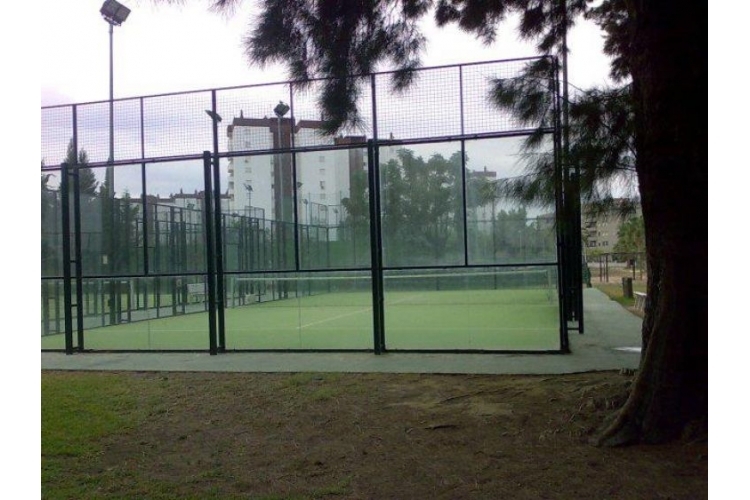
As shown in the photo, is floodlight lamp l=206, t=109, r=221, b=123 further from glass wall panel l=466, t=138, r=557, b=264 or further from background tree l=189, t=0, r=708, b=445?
background tree l=189, t=0, r=708, b=445

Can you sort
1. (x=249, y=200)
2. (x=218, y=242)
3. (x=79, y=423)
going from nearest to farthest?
(x=79, y=423) < (x=218, y=242) < (x=249, y=200)

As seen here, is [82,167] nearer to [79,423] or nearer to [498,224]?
[79,423]

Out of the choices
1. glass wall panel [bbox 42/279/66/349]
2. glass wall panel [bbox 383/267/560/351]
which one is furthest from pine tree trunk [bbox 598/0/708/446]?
glass wall panel [bbox 42/279/66/349]

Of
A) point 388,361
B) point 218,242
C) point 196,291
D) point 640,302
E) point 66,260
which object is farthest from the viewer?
point 640,302

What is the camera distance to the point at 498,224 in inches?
390

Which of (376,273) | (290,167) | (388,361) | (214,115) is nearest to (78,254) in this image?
(214,115)

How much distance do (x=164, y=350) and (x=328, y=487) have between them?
25.0ft

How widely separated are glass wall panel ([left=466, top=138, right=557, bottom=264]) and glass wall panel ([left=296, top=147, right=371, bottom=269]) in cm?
168

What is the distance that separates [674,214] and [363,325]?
24.0 feet

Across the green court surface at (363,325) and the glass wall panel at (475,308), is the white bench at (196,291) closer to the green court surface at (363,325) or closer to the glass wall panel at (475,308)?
the green court surface at (363,325)

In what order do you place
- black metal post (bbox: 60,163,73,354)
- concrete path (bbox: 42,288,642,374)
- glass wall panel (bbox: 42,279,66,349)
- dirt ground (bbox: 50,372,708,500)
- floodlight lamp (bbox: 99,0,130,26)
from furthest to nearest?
1. glass wall panel (bbox: 42,279,66,349)
2. black metal post (bbox: 60,163,73,354)
3. concrete path (bbox: 42,288,642,374)
4. floodlight lamp (bbox: 99,0,130,26)
5. dirt ground (bbox: 50,372,708,500)

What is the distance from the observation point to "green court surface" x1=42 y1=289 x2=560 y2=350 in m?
10.3

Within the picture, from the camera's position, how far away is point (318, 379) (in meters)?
8.41

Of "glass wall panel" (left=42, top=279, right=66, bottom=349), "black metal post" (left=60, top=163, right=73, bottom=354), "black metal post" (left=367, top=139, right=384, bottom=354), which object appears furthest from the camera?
"glass wall panel" (left=42, top=279, right=66, bottom=349)
